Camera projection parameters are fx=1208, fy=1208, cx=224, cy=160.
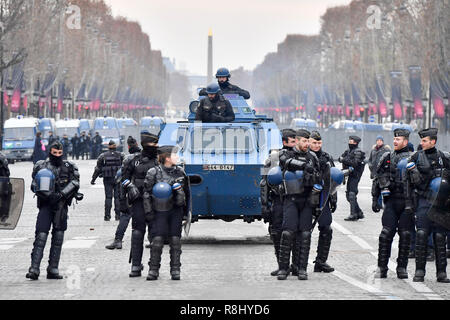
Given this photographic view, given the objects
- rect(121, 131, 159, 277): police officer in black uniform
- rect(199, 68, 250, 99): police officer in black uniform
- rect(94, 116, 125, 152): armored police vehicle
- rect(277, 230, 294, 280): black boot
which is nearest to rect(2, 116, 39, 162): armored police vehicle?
rect(94, 116, 125, 152): armored police vehicle

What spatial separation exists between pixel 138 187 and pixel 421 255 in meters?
3.39

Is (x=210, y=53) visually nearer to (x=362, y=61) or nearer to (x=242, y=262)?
(x=362, y=61)

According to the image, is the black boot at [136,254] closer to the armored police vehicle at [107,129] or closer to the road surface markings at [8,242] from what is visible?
the road surface markings at [8,242]

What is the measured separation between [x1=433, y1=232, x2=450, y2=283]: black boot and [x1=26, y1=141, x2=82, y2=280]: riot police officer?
4169 mm

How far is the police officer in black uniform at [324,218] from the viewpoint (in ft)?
47.0

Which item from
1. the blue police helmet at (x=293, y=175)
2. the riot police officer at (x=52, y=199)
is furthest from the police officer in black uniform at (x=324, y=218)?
the riot police officer at (x=52, y=199)

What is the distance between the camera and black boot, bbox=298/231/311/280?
13.7 metres

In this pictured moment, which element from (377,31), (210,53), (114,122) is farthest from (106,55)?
(114,122)

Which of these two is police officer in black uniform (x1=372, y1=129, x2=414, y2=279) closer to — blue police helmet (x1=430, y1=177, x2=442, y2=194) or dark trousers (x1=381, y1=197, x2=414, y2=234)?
dark trousers (x1=381, y1=197, x2=414, y2=234)

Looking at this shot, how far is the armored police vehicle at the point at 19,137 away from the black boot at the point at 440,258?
150ft

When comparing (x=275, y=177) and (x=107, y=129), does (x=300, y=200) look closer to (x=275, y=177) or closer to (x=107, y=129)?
(x=275, y=177)

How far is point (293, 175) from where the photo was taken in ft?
45.3

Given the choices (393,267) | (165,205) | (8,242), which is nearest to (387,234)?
(393,267)

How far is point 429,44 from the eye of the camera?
67375 mm
